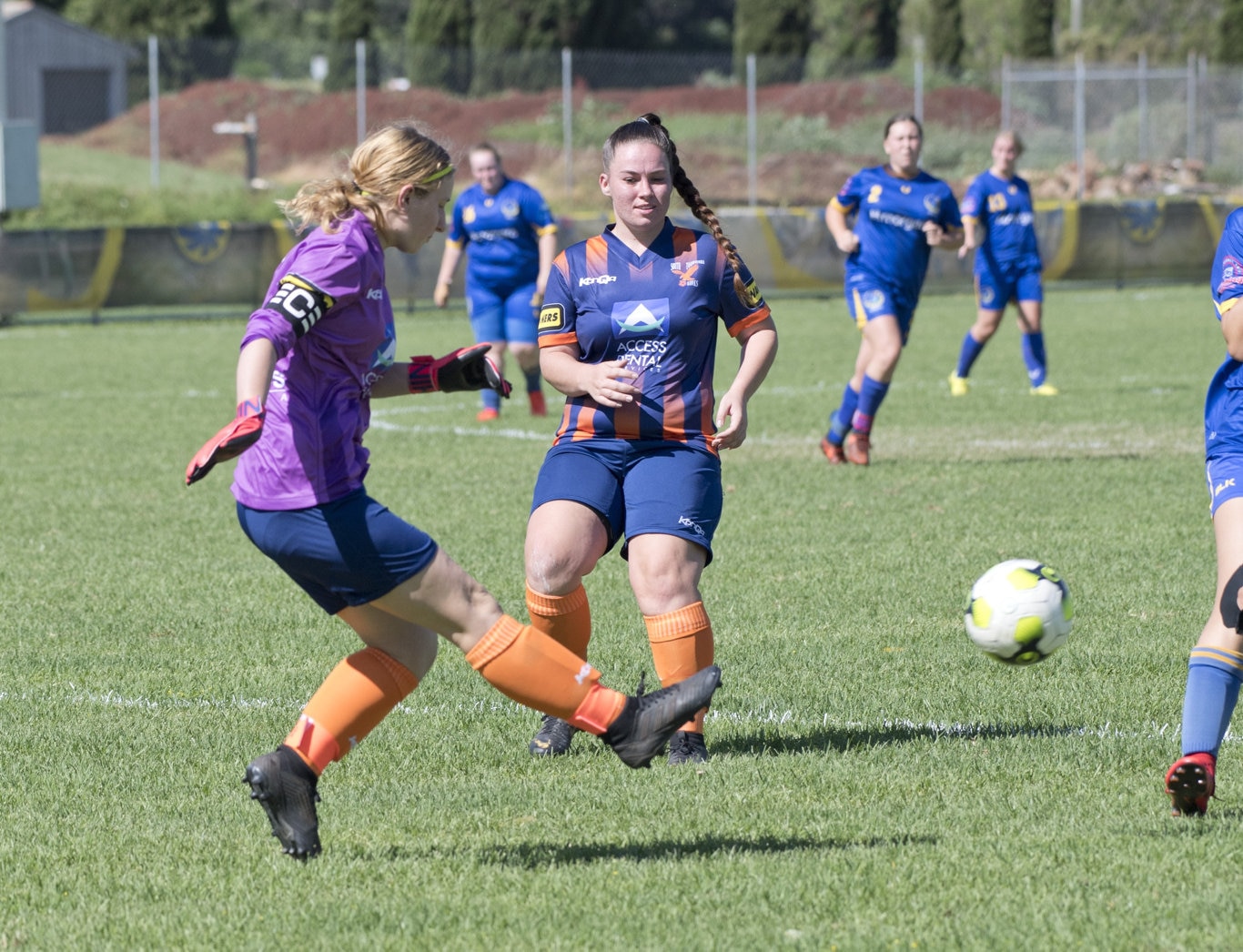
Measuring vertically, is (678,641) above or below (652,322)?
below

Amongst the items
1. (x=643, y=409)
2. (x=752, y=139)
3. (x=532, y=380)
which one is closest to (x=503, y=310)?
(x=532, y=380)

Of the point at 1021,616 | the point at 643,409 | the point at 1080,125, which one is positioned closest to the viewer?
the point at 1021,616

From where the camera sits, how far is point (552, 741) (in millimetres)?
5402

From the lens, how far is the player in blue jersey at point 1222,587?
14.6 ft

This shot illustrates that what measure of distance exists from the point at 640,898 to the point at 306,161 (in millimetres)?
34354

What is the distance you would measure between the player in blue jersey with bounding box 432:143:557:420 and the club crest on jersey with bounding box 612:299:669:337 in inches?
345

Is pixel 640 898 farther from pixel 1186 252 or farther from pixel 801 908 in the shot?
pixel 1186 252

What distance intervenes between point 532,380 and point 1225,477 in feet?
33.5

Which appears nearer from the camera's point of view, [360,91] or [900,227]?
[900,227]

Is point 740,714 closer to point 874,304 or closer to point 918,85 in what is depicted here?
point 874,304

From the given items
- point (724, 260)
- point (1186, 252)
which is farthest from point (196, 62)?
point (724, 260)

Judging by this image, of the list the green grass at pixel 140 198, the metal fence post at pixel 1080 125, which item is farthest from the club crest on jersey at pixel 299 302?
the metal fence post at pixel 1080 125

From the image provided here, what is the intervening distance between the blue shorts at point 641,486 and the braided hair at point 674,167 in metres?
0.53

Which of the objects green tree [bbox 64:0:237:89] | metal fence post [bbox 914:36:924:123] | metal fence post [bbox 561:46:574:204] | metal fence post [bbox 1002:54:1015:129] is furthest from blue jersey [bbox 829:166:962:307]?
green tree [bbox 64:0:237:89]
